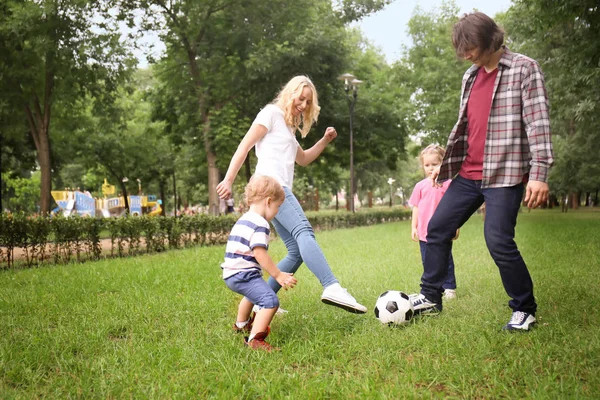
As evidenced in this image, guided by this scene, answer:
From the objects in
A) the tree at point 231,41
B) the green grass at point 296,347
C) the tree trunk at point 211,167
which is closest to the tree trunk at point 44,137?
the tree at point 231,41

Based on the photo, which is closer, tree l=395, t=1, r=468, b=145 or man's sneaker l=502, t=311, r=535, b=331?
man's sneaker l=502, t=311, r=535, b=331

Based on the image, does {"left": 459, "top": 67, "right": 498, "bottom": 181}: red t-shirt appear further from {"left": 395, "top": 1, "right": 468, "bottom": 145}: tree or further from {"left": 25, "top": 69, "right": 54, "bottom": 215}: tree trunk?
{"left": 395, "top": 1, "right": 468, "bottom": 145}: tree

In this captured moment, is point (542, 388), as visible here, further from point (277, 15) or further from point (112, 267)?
point (277, 15)

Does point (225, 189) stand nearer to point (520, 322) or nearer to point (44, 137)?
point (520, 322)

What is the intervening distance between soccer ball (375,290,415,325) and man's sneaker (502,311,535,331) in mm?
712

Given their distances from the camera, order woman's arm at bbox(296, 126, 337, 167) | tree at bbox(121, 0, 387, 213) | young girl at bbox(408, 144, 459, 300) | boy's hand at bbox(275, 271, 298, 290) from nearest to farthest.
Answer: boy's hand at bbox(275, 271, 298, 290) < woman's arm at bbox(296, 126, 337, 167) < young girl at bbox(408, 144, 459, 300) < tree at bbox(121, 0, 387, 213)

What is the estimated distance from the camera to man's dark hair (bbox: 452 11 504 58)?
3475 millimetres

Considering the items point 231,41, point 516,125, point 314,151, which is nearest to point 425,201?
point 314,151

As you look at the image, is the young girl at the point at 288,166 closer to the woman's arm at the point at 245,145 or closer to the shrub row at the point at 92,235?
the woman's arm at the point at 245,145

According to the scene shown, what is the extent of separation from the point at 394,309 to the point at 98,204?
34.7 meters

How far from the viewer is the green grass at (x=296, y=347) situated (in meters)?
2.72

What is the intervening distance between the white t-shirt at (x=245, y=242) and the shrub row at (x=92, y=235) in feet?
24.0

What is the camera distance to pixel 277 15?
59.0ft

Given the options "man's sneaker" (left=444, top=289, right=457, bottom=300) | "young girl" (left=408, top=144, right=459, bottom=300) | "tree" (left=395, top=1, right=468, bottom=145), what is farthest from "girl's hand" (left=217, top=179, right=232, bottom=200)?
"tree" (left=395, top=1, right=468, bottom=145)
